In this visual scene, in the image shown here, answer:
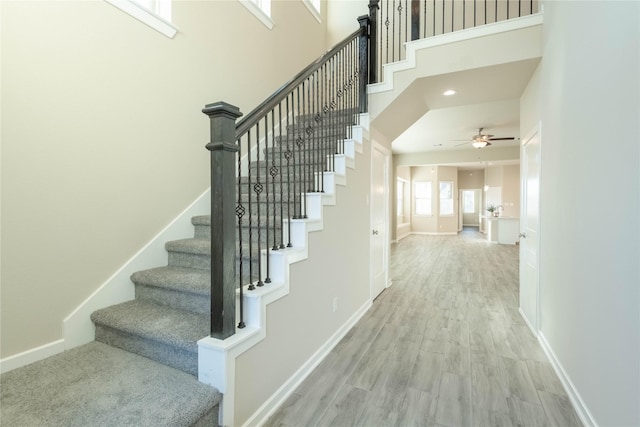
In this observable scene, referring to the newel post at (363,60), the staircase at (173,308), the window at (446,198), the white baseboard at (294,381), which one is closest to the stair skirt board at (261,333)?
the white baseboard at (294,381)

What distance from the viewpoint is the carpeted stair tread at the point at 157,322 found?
1.69m

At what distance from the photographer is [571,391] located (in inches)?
77.3

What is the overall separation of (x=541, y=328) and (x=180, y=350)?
3049 mm

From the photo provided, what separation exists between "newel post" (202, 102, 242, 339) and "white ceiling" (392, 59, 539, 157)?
8.11 feet

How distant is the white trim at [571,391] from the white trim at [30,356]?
3.18m

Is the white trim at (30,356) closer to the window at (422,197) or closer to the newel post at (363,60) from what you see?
the newel post at (363,60)

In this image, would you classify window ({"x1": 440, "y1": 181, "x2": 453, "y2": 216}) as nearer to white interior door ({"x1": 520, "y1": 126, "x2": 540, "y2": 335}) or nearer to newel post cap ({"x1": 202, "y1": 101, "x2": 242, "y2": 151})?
white interior door ({"x1": 520, "y1": 126, "x2": 540, "y2": 335})

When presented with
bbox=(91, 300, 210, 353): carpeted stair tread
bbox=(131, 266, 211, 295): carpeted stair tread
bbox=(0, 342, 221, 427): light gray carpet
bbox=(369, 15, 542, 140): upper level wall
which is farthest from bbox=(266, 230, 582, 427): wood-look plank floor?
bbox=(369, 15, 542, 140): upper level wall

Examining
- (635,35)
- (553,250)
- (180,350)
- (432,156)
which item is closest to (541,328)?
(553,250)

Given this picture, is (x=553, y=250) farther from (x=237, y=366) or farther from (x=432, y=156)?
(x=432, y=156)

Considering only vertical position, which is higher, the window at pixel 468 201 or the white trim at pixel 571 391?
the window at pixel 468 201

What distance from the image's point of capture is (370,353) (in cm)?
259

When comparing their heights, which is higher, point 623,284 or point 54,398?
point 623,284

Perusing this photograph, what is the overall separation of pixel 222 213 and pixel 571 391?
2.49 m
